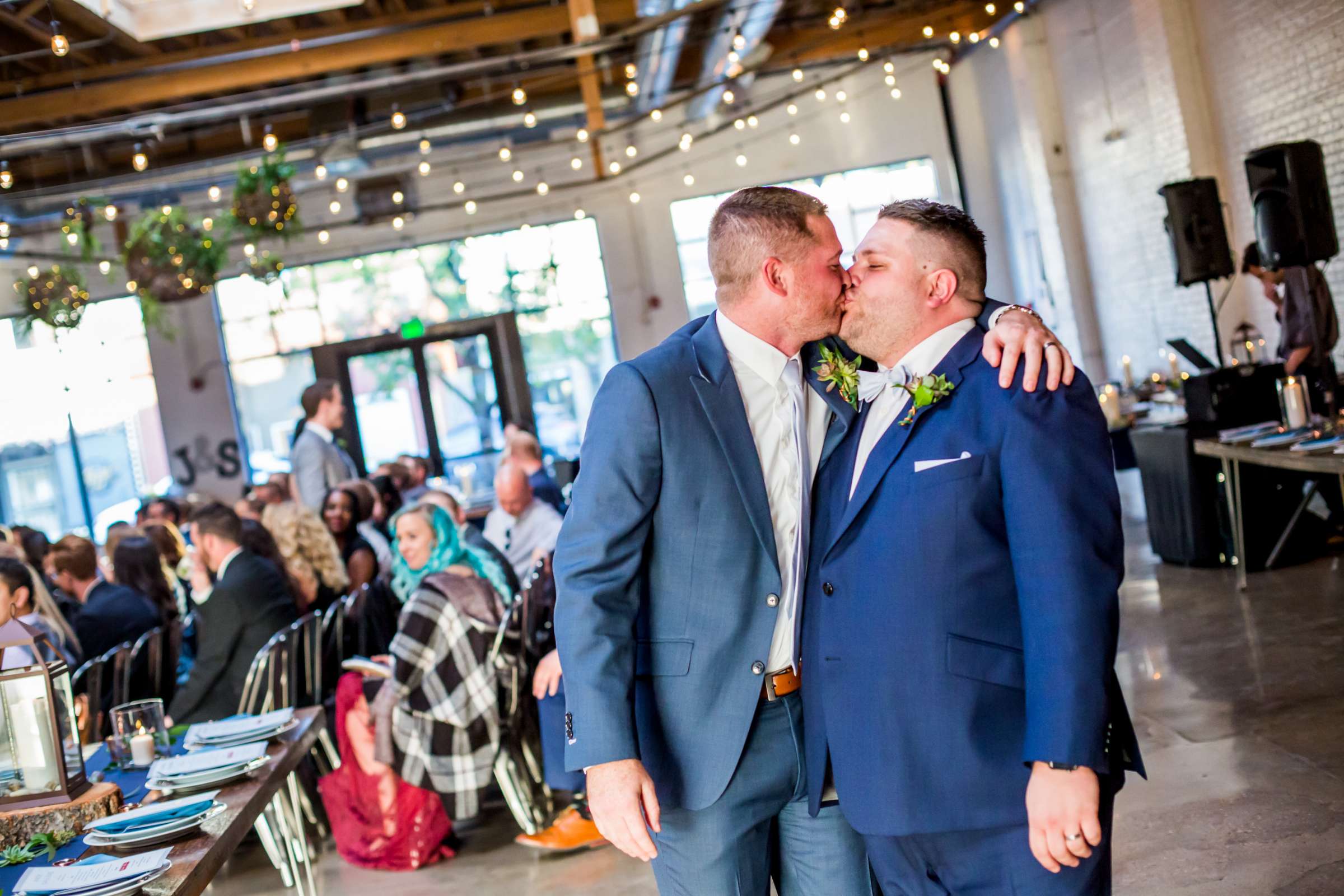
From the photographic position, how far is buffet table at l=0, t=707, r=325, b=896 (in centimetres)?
238

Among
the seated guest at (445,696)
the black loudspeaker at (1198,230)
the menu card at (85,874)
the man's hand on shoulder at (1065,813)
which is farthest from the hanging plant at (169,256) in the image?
the man's hand on shoulder at (1065,813)

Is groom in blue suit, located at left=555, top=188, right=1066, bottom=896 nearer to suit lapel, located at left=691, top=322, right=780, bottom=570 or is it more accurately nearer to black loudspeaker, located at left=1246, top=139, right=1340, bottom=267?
suit lapel, located at left=691, top=322, right=780, bottom=570

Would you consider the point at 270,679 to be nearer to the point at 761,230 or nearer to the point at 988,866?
the point at 761,230

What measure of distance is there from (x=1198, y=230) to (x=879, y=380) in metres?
7.36

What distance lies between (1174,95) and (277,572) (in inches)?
377

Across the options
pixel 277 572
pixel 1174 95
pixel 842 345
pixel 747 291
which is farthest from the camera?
pixel 1174 95

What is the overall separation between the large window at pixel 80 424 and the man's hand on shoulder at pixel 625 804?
1518 cm

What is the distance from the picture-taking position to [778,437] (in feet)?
7.06

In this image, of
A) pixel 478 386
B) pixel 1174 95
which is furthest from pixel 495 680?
pixel 478 386

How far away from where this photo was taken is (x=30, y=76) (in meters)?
11.6

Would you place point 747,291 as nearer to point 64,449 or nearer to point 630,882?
point 630,882

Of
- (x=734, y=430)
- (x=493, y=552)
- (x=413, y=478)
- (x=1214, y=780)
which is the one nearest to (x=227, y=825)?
(x=734, y=430)

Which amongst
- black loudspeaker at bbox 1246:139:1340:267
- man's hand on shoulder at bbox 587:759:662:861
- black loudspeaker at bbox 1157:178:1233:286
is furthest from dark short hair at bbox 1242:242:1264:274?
man's hand on shoulder at bbox 587:759:662:861

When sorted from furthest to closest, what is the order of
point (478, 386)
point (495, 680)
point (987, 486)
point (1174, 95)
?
point (478, 386)
point (1174, 95)
point (495, 680)
point (987, 486)
